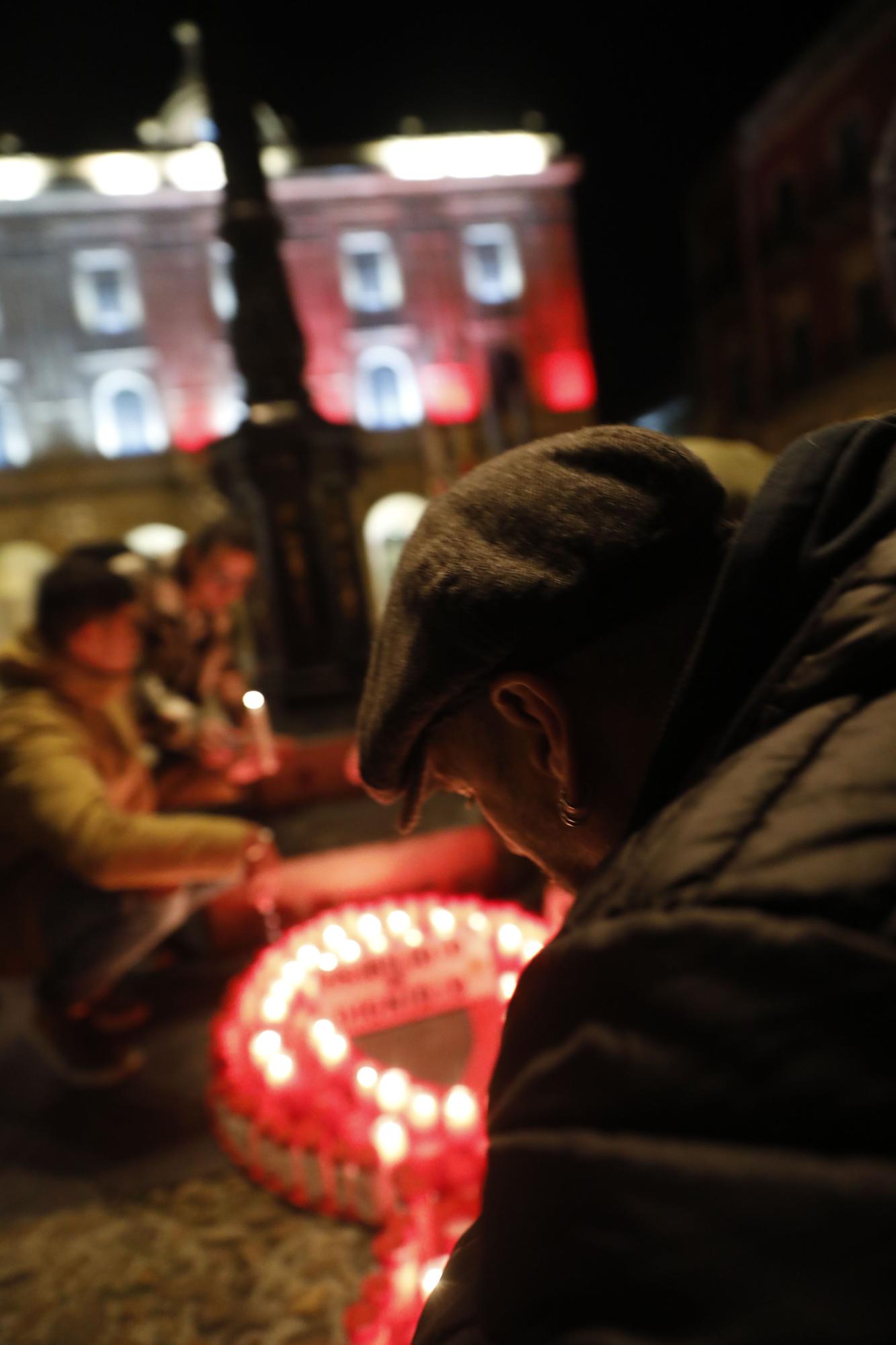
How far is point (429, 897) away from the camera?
3.26 metres

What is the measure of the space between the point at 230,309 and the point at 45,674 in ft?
62.3

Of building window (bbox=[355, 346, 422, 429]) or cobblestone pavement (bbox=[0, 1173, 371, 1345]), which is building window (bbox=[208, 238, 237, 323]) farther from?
cobblestone pavement (bbox=[0, 1173, 371, 1345])

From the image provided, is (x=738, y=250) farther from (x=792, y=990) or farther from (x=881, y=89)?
(x=792, y=990)

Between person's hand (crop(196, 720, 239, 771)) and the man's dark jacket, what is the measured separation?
3.14 m

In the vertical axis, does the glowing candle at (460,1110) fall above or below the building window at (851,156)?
below

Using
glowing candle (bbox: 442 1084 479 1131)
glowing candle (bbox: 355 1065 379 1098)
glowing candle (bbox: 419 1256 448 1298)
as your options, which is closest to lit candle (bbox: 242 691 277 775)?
glowing candle (bbox: 355 1065 379 1098)

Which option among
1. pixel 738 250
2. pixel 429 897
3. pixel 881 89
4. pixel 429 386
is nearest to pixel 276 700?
pixel 429 897

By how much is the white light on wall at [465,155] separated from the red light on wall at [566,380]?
428cm

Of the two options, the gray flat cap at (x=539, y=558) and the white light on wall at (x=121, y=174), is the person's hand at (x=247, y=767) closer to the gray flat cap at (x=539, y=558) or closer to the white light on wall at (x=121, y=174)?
the gray flat cap at (x=539, y=558)

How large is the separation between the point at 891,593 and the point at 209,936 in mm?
3428

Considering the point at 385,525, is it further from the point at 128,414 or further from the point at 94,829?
the point at 94,829

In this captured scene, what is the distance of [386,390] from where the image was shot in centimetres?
2183

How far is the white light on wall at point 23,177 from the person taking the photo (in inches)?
752

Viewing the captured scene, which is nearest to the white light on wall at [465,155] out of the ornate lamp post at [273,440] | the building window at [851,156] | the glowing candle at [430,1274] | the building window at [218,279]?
the building window at [218,279]
